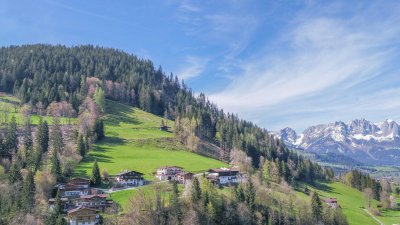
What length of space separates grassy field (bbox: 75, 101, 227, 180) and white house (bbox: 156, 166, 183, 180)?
2.73m

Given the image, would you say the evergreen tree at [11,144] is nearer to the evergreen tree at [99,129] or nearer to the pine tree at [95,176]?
the pine tree at [95,176]

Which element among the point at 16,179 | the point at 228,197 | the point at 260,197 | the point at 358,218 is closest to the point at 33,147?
the point at 16,179

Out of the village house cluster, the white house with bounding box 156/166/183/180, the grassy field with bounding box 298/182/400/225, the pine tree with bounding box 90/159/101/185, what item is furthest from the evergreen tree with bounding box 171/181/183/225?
the grassy field with bounding box 298/182/400/225

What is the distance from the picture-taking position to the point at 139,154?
162 meters

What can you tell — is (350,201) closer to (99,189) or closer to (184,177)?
(184,177)

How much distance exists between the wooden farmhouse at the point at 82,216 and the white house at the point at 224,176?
4861 centimetres

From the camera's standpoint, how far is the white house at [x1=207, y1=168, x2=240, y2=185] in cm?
13676

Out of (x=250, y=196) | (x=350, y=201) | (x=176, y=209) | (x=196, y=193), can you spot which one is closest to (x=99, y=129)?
(x=196, y=193)

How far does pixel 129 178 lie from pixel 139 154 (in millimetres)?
36009

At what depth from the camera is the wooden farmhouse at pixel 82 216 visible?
9500cm

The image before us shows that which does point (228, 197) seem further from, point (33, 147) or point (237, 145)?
point (237, 145)

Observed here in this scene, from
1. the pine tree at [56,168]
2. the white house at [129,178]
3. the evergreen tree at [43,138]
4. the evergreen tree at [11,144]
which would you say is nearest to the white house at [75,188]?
the pine tree at [56,168]

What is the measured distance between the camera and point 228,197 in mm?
115625

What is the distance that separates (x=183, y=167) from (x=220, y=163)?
25721mm
